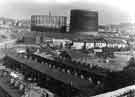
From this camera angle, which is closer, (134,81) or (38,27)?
(134,81)

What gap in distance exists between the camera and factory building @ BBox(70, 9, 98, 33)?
845 inches

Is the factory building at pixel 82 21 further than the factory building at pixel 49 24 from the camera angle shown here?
No

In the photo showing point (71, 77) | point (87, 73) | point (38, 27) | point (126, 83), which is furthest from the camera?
point (38, 27)

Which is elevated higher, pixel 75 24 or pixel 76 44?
pixel 75 24

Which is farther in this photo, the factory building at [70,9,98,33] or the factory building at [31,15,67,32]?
the factory building at [31,15,67,32]

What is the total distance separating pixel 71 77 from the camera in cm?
564

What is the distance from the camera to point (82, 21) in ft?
70.6

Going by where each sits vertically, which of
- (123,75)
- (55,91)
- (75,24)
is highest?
(75,24)

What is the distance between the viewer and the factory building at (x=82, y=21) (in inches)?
845

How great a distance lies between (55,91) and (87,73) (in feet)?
7.13

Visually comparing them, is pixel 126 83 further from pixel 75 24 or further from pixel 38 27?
pixel 38 27

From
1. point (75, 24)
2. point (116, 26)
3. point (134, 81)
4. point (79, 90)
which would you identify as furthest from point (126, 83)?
point (116, 26)

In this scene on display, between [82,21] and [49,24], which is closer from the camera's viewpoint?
[82,21]

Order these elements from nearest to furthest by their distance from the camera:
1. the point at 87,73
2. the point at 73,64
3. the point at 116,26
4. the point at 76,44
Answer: the point at 87,73 < the point at 73,64 < the point at 76,44 < the point at 116,26
